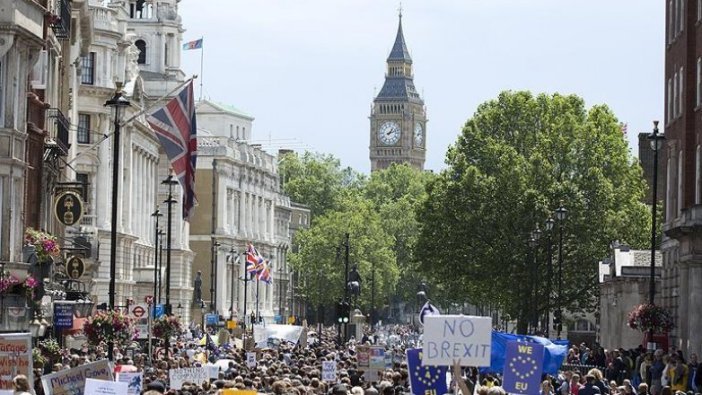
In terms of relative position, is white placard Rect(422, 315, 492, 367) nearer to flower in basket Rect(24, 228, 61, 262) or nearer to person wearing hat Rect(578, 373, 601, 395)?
person wearing hat Rect(578, 373, 601, 395)

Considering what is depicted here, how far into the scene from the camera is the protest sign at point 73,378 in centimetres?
2516

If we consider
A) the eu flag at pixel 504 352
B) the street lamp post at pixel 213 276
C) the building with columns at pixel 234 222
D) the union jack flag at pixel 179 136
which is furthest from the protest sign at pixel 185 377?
the building with columns at pixel 234 222

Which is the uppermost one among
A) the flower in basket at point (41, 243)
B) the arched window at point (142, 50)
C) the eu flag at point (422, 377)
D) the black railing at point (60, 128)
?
the arched window at point (142, 50)

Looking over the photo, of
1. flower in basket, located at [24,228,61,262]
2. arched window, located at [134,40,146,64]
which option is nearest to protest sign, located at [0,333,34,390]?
flower in basket, located at [24,228,61,262]

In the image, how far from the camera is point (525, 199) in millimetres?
98625

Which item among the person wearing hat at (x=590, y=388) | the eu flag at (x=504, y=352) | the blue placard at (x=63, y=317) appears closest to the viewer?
the person wearing hat at (x=590, y=388)

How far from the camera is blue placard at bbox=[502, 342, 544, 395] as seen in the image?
29.6 m

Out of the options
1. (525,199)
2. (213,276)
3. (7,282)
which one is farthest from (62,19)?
(213,276)

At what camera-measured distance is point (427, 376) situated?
94.5 feet

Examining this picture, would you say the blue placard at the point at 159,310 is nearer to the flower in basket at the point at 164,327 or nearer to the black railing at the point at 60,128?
the flower in basket at the point at 164,327

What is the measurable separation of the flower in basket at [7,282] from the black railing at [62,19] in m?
12.4

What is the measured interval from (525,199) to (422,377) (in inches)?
2765

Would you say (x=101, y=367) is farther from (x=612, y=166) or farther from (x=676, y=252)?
(x=612, y=166)

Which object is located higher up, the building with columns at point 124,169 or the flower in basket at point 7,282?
the building with columns at point 124,169
